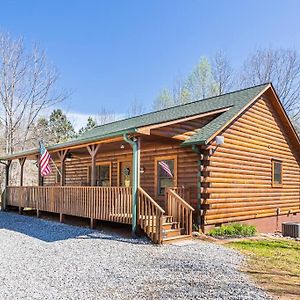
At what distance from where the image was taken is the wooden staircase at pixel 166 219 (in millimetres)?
8094

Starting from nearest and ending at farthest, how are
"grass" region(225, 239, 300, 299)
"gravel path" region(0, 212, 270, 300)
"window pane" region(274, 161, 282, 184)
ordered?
"gravel path" region(0, 212, 270, 300) < "grass" region(225, 239, 300, 299) < "window pane" region(274, 161, 282, 184)

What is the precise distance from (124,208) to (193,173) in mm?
2721

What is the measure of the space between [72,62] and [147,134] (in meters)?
20.1

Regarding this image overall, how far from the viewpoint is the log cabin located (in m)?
9.00

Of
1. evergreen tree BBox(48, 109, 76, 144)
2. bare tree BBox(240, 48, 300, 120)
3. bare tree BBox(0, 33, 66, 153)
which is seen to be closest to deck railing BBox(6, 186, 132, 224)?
bare tree BBox(0, 33, 66, 153)

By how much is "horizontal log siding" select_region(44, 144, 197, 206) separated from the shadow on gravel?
9.40ft

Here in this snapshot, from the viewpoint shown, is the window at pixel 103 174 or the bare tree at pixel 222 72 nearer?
the window at pixel 103 174

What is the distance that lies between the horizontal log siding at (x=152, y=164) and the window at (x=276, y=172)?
15.2ft

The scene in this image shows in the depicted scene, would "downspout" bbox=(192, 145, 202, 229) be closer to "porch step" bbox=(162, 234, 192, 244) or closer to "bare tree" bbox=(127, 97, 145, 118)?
"porch step" bbox=(162, 234, 192, 244)

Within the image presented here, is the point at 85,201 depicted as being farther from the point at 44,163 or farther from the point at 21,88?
the point at 21,88

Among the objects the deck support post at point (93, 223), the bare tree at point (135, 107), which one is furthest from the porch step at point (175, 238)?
the bare tree at point (135, 107)

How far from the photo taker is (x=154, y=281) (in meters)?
5.21

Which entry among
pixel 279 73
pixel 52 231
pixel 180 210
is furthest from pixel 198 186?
pixel 279 73

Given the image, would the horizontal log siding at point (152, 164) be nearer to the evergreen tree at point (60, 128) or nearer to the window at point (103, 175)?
the window at point (103, 175)
